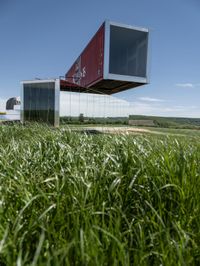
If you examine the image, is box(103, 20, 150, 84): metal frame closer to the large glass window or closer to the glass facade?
the large glass window

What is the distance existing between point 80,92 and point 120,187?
20619 mm

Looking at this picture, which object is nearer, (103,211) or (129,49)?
(103,211)

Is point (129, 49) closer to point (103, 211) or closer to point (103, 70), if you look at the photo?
point (103, 70)

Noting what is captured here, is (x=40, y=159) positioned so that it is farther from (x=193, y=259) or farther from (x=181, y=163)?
(x=193, y=259)

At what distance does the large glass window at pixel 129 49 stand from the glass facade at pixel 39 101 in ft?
19.7

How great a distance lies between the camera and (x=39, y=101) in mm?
17969

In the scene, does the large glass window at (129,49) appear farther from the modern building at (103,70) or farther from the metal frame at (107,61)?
the metal frame at (107,61)

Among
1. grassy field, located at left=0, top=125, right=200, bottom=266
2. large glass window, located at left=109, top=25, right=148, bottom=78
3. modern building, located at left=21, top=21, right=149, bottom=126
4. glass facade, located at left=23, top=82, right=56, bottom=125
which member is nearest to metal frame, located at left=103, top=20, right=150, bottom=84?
modern building, located at left=21, top=21, right=149, bottom=126

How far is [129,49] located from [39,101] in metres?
8.44

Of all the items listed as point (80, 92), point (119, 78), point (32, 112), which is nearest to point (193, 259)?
point (119, 78)

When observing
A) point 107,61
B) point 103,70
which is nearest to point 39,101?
point 103,70

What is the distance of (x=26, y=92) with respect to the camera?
60.5 feet

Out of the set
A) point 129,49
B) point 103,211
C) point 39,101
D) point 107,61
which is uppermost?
point 129,49

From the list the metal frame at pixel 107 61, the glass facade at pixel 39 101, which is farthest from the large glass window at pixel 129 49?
the glass facade at pixel 39 101
